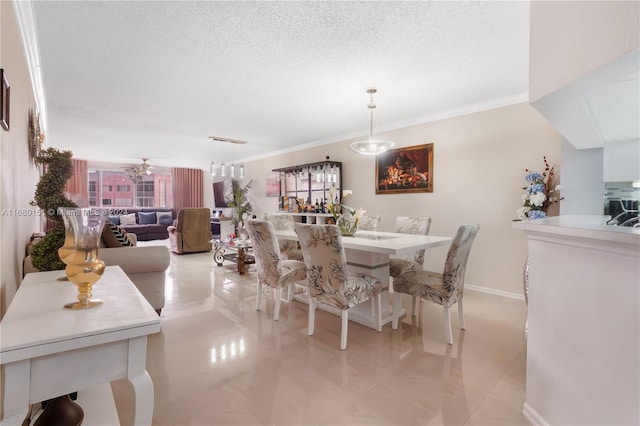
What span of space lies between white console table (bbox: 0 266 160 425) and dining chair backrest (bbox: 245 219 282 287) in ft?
5.16

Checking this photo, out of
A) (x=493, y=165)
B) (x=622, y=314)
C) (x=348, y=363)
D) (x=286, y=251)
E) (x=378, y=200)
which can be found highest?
(x=493, y=165)

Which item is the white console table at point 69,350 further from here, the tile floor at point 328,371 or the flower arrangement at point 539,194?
the flower arrangement at point 539,194

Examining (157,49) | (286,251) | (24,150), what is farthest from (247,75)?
(286,251)

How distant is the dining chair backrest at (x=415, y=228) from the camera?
3.26 metres

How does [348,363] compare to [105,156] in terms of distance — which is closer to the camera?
[348,363]

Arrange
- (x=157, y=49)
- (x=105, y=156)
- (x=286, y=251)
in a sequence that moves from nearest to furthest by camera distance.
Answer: (x=157, y=49), (x=286, y=251), (x=105, y=156)

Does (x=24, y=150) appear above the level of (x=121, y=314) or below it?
above

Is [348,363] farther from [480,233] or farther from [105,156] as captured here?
[105,156]

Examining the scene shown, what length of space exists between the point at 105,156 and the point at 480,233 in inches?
348

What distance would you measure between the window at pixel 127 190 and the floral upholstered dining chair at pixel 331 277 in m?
8.84

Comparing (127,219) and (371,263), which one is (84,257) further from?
(127,219)

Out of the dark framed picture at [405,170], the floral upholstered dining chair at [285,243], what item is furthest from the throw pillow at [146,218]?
the dark framed picture at [405,170]

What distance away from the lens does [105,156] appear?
7.81 meters

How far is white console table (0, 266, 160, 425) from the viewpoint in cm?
76
